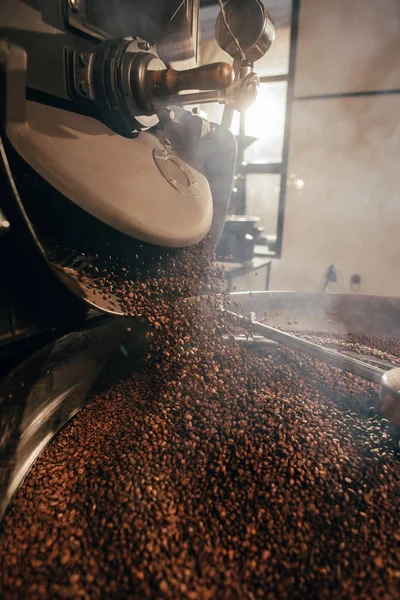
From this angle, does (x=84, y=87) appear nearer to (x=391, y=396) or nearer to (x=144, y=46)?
(x=144, y=46)

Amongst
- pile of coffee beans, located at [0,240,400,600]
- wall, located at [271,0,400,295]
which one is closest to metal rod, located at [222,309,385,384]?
pile of coffee beans, located at [0,240,400,600]

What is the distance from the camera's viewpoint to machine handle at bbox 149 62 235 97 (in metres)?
0.97

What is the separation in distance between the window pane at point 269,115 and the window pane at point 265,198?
27 cm

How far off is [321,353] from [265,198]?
4119 millimetres

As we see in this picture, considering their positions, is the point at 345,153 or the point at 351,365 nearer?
the point at 351,365

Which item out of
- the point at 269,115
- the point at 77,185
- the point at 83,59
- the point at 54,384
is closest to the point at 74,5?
the point at 83,59

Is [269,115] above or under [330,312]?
above

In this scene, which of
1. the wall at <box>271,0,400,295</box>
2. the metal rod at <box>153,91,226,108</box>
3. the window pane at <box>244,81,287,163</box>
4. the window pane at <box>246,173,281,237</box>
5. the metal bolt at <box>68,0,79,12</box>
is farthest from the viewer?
the window pane at <box>246,173,281,237</box>

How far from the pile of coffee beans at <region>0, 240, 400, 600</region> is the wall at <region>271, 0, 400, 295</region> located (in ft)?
11.3

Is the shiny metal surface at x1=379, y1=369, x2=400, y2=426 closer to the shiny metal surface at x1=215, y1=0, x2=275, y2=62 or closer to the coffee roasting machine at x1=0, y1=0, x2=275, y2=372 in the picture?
the coffee roasting machine at x1=0, y1=0, x2=275, y2=372

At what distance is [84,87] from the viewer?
105cm

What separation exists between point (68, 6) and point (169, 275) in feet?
2.81

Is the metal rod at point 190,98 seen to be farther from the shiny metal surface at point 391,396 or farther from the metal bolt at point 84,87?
the shiny metal surface at point 391,396

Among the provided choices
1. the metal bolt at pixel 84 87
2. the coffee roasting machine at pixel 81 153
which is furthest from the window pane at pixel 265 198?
the metal bolt at pixel 84 87
